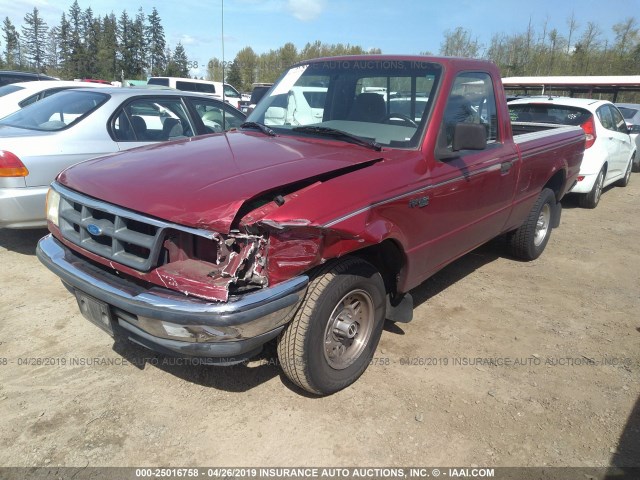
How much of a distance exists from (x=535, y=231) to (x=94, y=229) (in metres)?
4.56

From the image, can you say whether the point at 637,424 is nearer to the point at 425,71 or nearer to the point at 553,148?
the point at 425,71

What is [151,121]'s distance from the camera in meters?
5.45

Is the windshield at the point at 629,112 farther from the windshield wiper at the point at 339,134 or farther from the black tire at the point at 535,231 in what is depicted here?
the windshield wiper at the point at 339,134

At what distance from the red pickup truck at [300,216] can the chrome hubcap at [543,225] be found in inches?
62.6

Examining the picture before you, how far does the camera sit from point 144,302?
2.31 metres

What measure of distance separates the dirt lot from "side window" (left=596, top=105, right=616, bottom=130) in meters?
4.84

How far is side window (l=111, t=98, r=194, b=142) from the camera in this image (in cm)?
515

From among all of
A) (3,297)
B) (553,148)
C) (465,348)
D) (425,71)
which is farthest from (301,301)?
(553,148)

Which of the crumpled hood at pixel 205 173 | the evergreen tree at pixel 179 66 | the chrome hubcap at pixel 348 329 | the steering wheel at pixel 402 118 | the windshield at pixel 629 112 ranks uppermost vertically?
the evergreen tree at pixel 179 66

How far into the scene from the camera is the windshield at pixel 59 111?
507 centimetres

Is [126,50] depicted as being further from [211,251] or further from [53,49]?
[211,251]

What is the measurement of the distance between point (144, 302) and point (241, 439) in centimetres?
94

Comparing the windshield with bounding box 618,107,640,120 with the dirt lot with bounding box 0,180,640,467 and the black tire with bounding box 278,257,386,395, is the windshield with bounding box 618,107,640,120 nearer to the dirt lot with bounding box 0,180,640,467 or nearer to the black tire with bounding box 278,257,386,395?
the dirt lot with bounding box 0,180,640,467

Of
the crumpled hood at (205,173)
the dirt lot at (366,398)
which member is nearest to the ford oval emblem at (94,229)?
the crumpled hood at (205,173)
